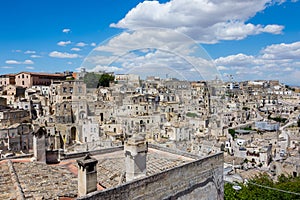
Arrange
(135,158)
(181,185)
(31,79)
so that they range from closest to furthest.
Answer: (135,158), (181,185), (31,79)

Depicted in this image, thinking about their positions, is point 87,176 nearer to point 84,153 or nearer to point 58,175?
point 58,175

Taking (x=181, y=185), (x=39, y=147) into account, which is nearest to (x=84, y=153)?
(x=39, y=147)

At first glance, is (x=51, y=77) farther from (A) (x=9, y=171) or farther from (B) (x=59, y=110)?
(A) (x=9, y=171)

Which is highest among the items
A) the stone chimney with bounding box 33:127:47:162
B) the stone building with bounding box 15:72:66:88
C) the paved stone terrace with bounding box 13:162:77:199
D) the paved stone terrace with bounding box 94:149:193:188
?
the stone building with bounding box 15:72:66:88

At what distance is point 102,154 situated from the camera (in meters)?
6.39

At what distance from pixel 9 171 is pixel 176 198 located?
9.14 ft

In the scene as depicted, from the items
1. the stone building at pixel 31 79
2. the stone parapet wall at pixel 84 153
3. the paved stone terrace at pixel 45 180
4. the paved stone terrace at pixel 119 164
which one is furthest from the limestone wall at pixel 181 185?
the stone building at pixel 31 79

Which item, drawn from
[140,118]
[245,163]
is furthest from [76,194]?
[245,163]

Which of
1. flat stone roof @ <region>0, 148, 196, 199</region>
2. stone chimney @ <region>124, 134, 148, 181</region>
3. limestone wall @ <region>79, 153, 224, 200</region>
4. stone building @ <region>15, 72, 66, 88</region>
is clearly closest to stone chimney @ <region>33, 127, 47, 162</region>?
flat stone roof @ <region>0, 148, 196, 199</region>

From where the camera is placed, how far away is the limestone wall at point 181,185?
341 centimetres

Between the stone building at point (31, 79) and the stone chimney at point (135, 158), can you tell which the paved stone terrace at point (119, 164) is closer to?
the stone chimney at point (135, 158)

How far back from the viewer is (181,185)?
4355 millimetres

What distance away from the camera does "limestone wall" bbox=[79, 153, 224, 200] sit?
3408 millimetres

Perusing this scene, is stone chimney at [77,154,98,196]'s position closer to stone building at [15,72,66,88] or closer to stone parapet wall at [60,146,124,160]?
stone parapet wall at [60,146,124,160]
